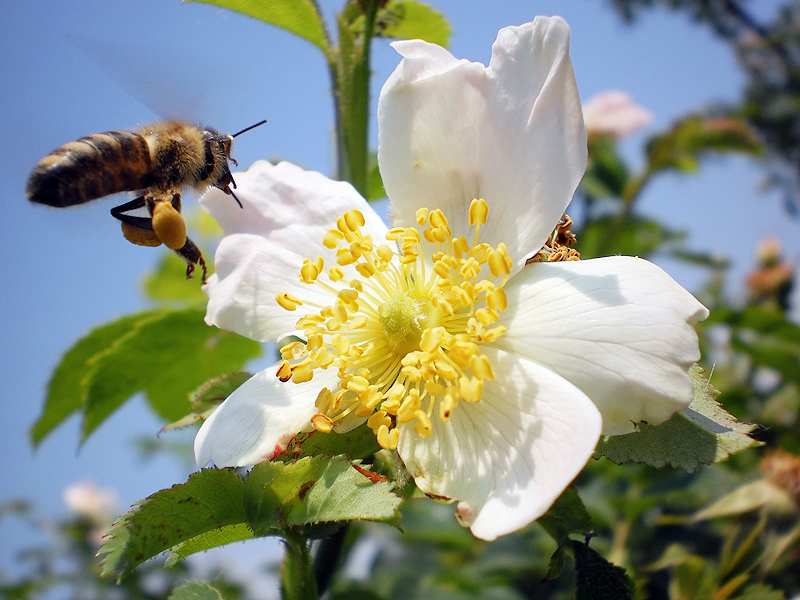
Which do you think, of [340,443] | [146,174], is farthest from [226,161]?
[340,443]

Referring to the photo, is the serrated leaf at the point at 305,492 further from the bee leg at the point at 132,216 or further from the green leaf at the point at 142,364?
the green leaf at the point at 142,364

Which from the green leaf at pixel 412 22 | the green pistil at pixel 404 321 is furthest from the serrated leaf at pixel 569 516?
the green leaf at pixel 412 22

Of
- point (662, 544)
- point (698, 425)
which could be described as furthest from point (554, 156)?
point (662, 544)

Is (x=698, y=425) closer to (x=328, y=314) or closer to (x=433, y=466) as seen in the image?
(x=433, y=466)

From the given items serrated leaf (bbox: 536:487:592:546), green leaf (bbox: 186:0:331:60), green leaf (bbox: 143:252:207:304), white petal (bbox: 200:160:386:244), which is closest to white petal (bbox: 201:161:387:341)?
white petal (bbox: 200:160:386:244)

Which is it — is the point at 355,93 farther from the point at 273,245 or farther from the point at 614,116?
the point at 614,116

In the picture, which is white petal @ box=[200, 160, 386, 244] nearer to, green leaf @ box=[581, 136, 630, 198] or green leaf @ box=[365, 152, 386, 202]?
green leaf @ box=[365, 152, 386, 202]
